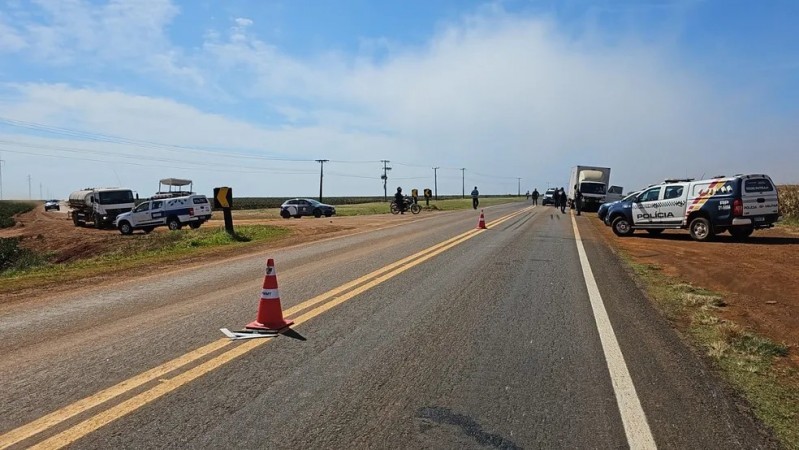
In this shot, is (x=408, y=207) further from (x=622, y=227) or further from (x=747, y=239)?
(x=747, y=239)

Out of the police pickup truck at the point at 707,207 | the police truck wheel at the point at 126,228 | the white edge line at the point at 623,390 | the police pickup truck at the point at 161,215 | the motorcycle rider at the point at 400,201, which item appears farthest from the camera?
the motorcycle rider at the point at 400,201

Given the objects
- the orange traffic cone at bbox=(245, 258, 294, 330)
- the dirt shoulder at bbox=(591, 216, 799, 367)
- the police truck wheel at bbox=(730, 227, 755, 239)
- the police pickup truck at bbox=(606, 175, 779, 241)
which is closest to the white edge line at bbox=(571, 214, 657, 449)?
the dirt shoulder at bbox=(591, 216, 799, 367)

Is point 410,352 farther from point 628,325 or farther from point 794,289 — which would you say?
point 794,289

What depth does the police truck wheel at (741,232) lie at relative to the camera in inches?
670

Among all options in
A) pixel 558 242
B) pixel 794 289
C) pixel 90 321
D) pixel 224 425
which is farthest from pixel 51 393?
pixel 558 242

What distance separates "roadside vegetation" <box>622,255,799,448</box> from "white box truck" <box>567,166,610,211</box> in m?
32.6

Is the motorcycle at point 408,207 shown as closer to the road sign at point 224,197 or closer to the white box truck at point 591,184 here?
the white box truck at point 591,184

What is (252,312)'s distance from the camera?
6.95 m

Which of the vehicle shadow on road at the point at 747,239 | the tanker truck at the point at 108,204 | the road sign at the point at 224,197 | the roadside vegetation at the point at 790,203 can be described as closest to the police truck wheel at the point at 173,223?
the tanker truck at the point at 108,204

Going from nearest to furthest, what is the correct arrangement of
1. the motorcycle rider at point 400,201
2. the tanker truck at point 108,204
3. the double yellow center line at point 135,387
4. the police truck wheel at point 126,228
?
the double yellow center line at point 135,387 < the police truck wheel at point 126,228 < the tanker truck at point 108,204 < the motorcycle rider at point 400,201

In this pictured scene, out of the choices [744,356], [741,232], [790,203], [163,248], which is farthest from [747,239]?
[163,248]

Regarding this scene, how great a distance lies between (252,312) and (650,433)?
481cm

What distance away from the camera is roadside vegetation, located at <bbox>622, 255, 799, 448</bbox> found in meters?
4.04

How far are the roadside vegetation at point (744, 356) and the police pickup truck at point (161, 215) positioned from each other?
2549cm
